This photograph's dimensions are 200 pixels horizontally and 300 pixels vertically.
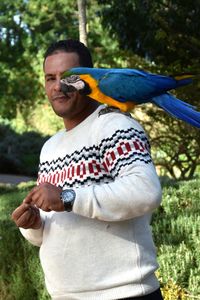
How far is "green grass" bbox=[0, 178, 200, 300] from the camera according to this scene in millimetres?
3064

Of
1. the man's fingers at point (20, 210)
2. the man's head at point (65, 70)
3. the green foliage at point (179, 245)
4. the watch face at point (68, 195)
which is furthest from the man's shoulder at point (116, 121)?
the green foliage at point (179, 245)

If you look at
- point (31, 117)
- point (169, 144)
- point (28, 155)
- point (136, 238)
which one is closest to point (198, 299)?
point (136, 238)

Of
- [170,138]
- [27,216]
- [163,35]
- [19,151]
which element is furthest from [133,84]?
[19,151]

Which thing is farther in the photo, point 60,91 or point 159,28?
point 159,28

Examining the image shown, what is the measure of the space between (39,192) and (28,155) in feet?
66.3

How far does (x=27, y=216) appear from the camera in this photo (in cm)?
172

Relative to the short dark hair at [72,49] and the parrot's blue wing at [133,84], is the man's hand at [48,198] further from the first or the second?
the parrot's blue wing at [133,84]

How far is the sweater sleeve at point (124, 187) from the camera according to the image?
147cm

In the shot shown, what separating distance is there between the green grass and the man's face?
158 cm

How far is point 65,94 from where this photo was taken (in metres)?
1.77

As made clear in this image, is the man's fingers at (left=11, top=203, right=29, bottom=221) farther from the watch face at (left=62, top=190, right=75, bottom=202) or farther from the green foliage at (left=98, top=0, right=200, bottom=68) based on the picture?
the green foliage at (left=98, top=0, right=200, bottom=68)

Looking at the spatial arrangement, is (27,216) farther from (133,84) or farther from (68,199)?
(133,84)

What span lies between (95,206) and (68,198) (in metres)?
0.08

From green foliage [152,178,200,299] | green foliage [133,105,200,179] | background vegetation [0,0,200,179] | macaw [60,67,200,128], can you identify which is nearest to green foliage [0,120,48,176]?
background vegetation [0,0,200,179]
